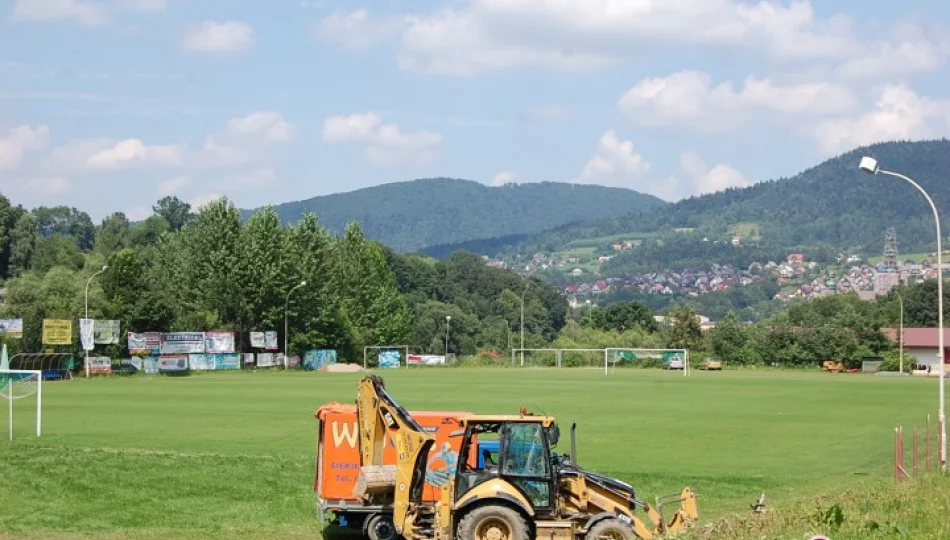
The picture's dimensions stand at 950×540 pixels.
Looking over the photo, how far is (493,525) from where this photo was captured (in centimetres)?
1628

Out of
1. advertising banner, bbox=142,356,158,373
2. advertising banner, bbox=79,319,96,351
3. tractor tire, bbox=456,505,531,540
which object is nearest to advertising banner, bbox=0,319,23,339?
advertising banner, bbox=79,319,96,351

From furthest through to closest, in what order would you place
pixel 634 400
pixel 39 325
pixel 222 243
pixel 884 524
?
pixel 222 243, pixel 39 325, pixel 634 400, pixel 884 524

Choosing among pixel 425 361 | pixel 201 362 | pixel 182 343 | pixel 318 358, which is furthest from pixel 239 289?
pixel 425 361

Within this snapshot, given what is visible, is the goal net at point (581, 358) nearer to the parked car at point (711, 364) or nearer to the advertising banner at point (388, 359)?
the parked car at point (711, 364)

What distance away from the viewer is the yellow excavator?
16.2 m

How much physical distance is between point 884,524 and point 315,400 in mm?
42149

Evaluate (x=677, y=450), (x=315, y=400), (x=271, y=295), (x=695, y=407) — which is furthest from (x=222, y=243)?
(x=677, y=450)

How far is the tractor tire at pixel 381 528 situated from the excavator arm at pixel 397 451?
1.07 feet

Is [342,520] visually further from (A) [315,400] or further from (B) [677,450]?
(A) [315,400]

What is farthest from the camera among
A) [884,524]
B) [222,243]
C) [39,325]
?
[222,243]

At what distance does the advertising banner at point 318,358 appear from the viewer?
11244cm

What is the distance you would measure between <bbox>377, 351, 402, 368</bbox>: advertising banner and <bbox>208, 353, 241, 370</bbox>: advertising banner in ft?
70.9

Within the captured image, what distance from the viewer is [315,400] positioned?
5456 centimetres

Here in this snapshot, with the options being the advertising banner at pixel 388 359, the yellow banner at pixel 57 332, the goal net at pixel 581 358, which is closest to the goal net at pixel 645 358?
the goal net at pixel 581 358
